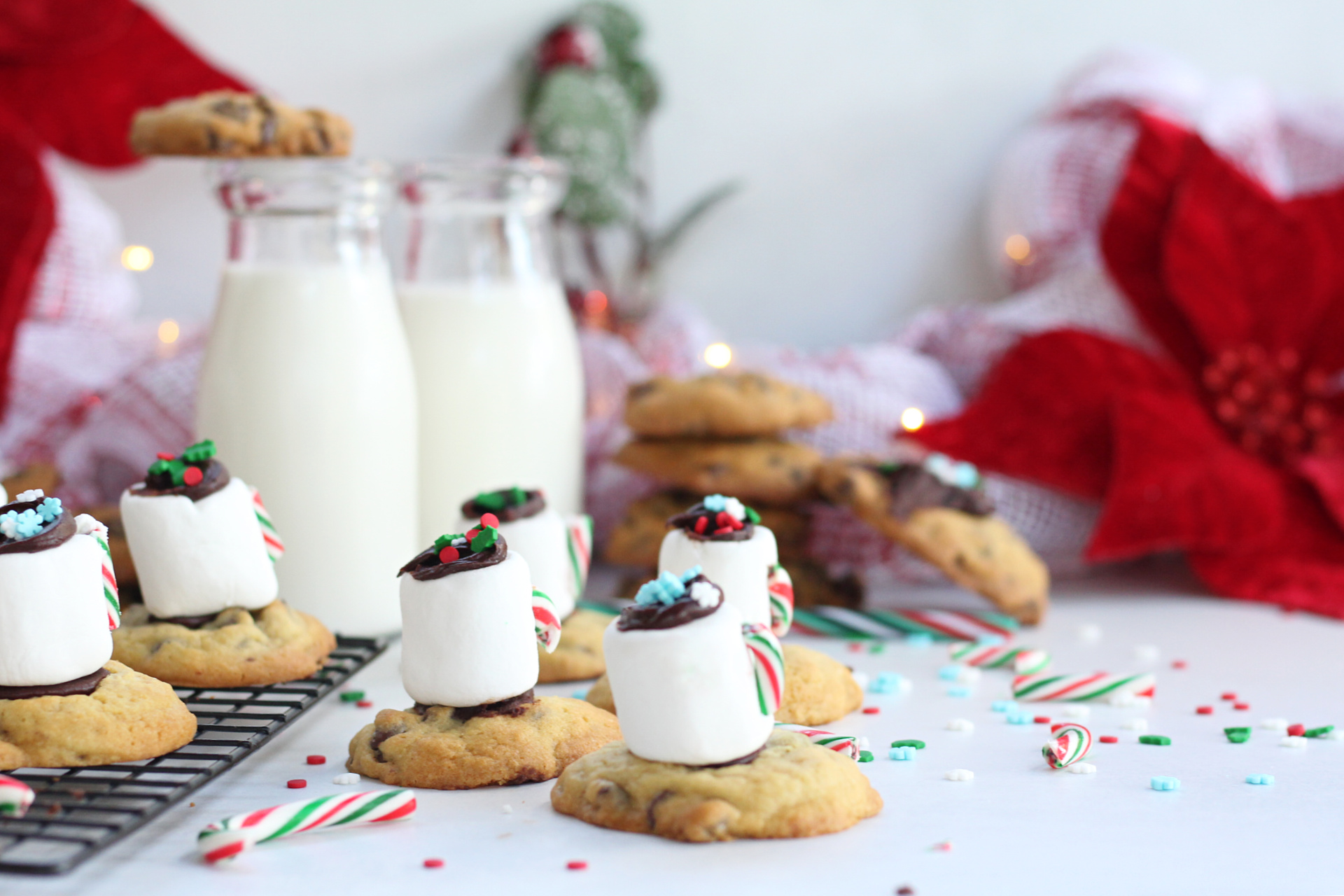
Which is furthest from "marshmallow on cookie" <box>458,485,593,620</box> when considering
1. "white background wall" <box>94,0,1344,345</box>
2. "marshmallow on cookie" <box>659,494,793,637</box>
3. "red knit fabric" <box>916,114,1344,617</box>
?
"white background wall" <box>94,0,1344,345</box>

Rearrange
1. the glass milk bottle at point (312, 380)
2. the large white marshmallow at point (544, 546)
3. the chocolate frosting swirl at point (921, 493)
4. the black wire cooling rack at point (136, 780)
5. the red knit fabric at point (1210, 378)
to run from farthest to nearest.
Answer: the red knit fabric at point (1210, 378)
the chocolate frosting swirl at point (921, 493)
the glass milk bottle at point (312, 380)
the large white marshmallow at point (544, 546)
the black wire cooling rack at point (136, 780)

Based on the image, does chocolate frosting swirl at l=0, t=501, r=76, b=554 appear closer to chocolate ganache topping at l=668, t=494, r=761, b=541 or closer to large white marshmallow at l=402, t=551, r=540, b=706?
large white marshmallow at l=402, t=551, r=540, b=706

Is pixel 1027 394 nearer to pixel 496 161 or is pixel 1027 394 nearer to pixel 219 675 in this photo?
pixel 496 161

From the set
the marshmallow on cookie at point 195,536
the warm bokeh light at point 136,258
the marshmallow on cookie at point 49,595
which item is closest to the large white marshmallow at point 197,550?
the marshmallow on cookie at point 195,536

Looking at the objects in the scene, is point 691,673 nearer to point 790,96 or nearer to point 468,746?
point 468,746

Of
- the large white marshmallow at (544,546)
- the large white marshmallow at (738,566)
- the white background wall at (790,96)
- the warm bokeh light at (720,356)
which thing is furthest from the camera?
the white background wall at (790,96)

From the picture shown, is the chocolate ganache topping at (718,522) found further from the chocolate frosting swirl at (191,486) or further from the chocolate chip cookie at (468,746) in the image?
the chocolate frosting swirl at (191,486)
